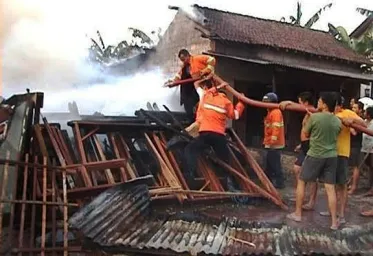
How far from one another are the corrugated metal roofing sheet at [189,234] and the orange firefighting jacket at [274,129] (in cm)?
266

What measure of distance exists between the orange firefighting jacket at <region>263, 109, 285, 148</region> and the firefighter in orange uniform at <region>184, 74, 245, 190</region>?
1326 millimetres

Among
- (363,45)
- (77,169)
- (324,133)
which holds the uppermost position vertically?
(363,45)

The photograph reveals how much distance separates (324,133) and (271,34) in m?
11.7

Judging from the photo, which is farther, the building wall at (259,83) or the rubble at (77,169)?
the building wall at (259,83)

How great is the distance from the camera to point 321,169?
16.7 ft

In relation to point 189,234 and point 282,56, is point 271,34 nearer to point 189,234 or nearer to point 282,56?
point 282,56

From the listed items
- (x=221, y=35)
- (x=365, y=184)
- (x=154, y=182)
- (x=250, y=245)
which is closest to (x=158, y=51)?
(x=221, y=35)

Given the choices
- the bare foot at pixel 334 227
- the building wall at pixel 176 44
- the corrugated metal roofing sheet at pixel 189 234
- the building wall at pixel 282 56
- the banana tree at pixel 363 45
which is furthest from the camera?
the banana tree at pixel 363 45

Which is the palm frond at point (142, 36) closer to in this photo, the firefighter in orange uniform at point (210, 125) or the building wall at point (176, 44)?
the building wall at point (176, 44)

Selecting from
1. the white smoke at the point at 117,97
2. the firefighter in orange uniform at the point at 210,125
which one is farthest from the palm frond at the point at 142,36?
the firefighter in orange uniform at the point at 210,125

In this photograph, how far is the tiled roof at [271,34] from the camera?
564 inches

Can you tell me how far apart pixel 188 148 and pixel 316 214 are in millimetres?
1815

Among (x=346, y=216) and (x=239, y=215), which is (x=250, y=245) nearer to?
(x=239, y=215)

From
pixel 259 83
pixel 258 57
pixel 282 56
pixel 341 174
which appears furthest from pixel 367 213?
pixel 282 56
